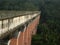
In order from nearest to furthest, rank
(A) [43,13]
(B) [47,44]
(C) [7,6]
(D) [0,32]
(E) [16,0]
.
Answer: (D) [0,32], (B) [47,44], (C) [7,6], (A) [43,13], (E) [16,0]

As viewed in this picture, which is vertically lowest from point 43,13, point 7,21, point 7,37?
point 43,13

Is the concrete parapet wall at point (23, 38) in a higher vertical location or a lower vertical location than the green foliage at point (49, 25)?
higher

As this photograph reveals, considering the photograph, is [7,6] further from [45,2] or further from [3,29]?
[3,29]

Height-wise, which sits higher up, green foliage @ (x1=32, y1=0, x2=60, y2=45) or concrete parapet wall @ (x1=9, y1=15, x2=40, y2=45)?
concrete parapet wall @ (x1=9, y1=15, x2=40, y2=45)

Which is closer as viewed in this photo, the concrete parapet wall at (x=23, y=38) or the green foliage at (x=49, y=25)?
the concrete parapet wall at (x=23, y=38)

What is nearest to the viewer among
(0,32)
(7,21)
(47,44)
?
(0,32)

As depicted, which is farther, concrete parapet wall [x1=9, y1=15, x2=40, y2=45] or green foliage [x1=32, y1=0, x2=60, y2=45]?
green foliage [x1=32, y1=0, x2=60, y2=45]

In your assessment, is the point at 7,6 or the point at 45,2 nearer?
the point at 7,6

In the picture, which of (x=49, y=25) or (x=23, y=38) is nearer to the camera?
(x=23, y=38)

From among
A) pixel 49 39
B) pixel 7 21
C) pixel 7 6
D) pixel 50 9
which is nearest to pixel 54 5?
pixel 50 9

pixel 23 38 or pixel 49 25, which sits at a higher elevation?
pixel 23 38

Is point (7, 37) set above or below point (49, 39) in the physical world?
above
